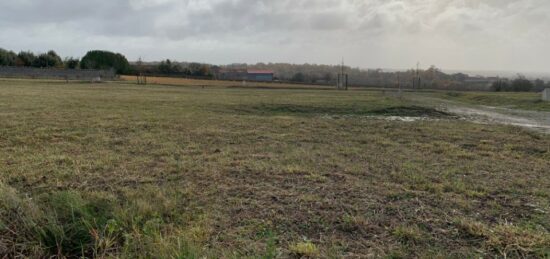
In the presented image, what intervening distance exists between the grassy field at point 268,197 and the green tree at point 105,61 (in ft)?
218

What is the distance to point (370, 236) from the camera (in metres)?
3.00

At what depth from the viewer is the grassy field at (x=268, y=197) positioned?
113 inches

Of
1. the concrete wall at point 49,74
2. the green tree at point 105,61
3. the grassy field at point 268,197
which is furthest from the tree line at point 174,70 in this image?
the grassy field at point 268,197

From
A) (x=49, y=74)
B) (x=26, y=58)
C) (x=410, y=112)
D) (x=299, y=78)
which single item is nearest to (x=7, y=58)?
(x=26, y=58)

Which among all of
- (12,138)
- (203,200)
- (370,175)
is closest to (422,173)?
(370,175)

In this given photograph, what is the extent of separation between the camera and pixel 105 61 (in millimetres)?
68438

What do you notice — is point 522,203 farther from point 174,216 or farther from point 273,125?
point 273,125

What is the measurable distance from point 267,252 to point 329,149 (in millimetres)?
4092

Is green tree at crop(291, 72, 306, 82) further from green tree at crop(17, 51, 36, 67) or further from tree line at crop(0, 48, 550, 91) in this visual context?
green tree at crop(17, 51, 36, 67)

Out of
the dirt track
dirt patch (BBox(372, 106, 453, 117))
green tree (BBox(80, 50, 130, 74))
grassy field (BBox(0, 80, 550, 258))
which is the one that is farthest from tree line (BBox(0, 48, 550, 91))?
grassy field (BBox(0, 80, 550, 258))

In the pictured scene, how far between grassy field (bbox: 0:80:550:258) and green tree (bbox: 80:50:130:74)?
6651 centimetres

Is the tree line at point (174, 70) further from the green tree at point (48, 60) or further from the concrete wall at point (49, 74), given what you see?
the concrete wall at point (49, 74)

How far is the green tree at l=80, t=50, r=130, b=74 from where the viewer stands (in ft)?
222

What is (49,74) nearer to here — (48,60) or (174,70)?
(48,60)
